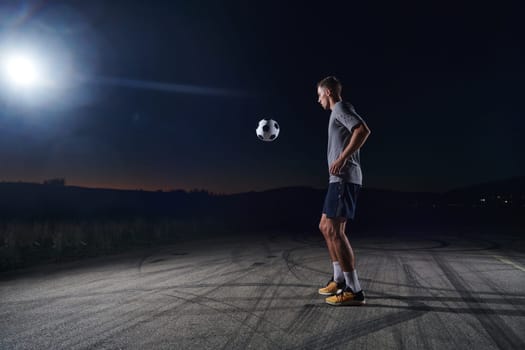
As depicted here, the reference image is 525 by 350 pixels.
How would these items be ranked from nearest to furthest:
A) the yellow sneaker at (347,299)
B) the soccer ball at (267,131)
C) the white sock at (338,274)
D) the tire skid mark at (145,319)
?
the tire skid mark at (145,319), the yellow sneaker at (347,299), the white sock at (338,274), the soccer ball at (267,131)

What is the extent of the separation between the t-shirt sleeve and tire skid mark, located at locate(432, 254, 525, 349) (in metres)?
2.09

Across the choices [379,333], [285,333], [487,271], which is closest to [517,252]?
[487,271]

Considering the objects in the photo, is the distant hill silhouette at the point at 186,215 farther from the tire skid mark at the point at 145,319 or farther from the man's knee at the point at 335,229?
the man's knee at the point at 335,229

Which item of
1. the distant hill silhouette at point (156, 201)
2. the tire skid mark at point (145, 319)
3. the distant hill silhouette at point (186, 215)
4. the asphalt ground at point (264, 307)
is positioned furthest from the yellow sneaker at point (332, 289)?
the distant hill silhouette at point (156, 201)

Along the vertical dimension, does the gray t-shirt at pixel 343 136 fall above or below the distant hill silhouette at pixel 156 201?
below

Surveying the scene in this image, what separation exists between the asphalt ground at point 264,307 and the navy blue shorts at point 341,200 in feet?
3.09

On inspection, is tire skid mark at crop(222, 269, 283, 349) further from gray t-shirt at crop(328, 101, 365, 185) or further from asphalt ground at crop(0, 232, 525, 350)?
gray t-shirt at crop(328, 101, 365, 185)

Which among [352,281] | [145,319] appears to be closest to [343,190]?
[352,281]

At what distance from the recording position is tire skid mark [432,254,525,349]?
2447 mm

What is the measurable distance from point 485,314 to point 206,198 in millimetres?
73554

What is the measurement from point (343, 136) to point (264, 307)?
1993 mm

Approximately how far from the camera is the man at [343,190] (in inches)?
138

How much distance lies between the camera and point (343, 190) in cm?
358

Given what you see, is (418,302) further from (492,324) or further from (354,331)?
(354,331)
